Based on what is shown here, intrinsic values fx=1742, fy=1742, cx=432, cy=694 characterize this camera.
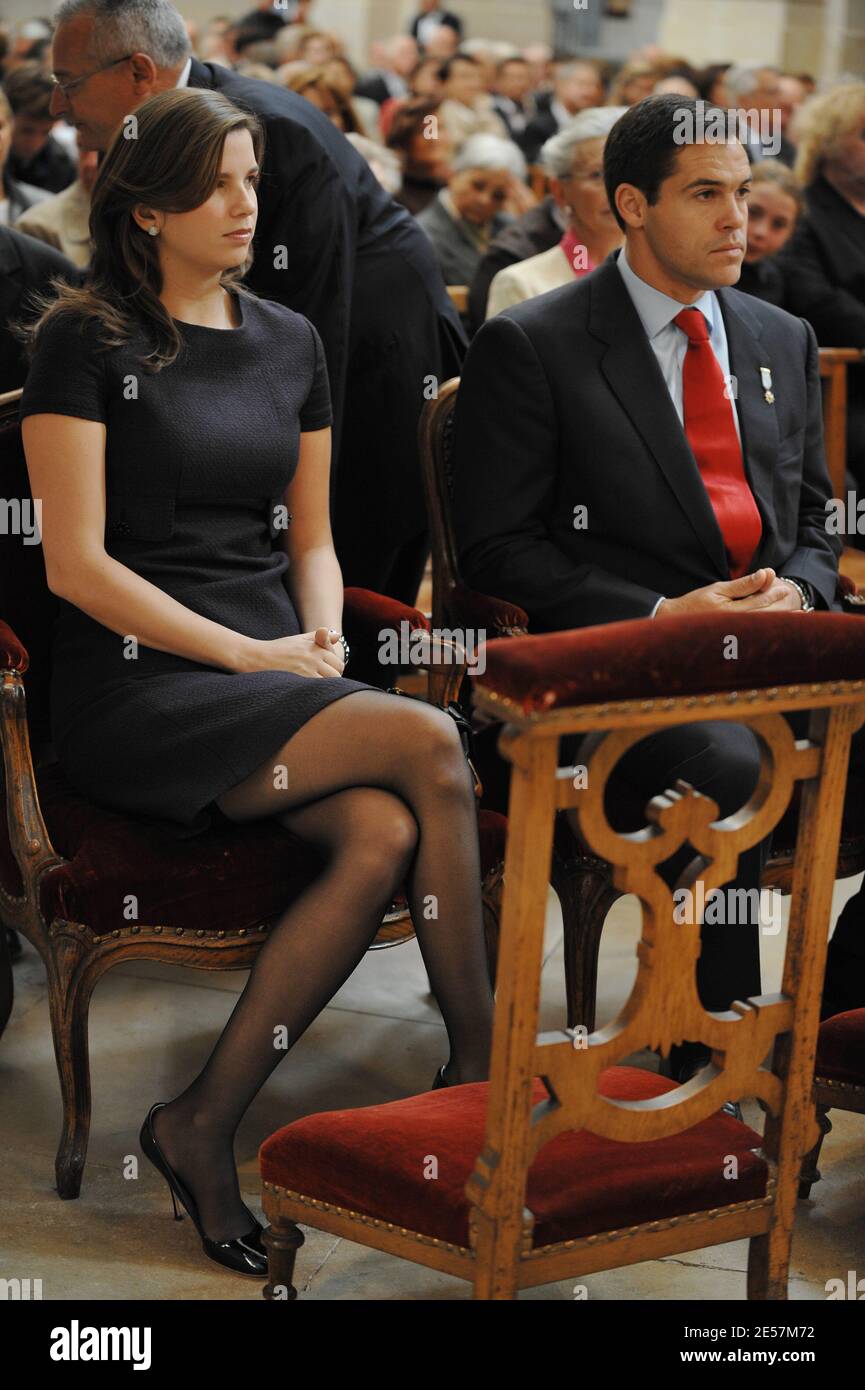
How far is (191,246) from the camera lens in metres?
2.54

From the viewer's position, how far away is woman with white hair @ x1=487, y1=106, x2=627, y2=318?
4137 mm

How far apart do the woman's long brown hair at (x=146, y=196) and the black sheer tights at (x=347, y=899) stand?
2.12ft

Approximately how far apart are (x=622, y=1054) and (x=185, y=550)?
3.86 feet

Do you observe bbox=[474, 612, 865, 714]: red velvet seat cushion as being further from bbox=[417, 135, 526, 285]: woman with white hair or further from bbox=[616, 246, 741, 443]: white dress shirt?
bbox=[417, 135, 526, 285]: woman with white hair

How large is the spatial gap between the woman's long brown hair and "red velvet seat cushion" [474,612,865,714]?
1.19 metres

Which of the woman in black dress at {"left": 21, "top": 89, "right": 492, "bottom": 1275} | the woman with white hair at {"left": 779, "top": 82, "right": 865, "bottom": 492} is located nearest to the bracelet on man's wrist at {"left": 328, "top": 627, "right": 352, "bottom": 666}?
the woman in black dress at {"left": 21, "top": 89, "right": 492, "bottom": 1275}

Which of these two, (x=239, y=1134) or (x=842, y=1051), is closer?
(x=842, y=1051)

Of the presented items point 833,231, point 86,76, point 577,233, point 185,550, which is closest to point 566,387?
point 185,550

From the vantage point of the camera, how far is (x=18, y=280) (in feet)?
10.7

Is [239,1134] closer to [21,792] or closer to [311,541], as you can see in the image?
[21,792]

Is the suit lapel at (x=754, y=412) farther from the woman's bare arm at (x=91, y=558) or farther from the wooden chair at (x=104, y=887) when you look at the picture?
the woman's bare arm at (x=91, y=558)

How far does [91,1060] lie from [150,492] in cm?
101

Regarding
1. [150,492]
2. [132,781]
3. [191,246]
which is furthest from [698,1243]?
[191,246]

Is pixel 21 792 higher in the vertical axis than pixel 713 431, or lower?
lower
